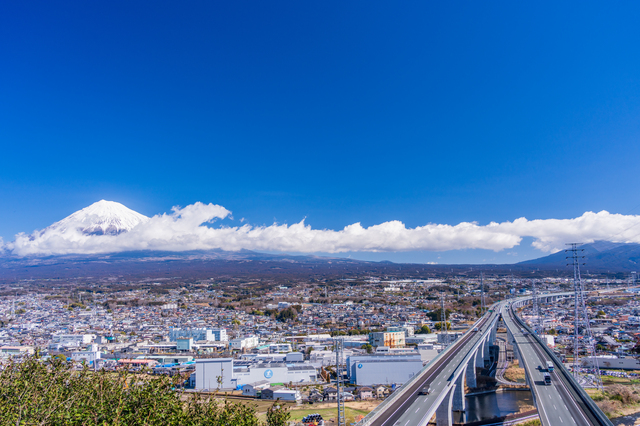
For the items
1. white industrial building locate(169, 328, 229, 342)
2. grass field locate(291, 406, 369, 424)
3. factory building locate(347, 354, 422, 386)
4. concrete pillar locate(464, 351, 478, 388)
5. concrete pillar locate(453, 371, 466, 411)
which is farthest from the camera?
white industrial building locate(169, 328, 229, 342)

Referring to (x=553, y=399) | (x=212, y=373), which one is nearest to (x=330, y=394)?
(x=212, y=373)

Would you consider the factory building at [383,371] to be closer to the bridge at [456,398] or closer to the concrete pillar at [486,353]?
the bridge at [456,398]

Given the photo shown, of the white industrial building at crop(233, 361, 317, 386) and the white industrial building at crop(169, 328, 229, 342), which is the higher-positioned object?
the white industrial building at crop(233, 361, 317, 386)

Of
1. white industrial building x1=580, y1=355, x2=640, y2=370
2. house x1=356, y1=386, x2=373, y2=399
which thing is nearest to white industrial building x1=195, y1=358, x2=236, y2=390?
house x1=356, y1=386, x2=373, y2=399

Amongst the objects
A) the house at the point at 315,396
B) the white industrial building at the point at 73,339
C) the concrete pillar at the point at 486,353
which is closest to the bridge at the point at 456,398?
the house at the point at 315,396

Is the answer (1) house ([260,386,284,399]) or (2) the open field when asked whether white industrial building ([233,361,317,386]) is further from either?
(2) the open field

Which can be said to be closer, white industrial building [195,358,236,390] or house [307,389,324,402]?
house [307,389,324,402]
